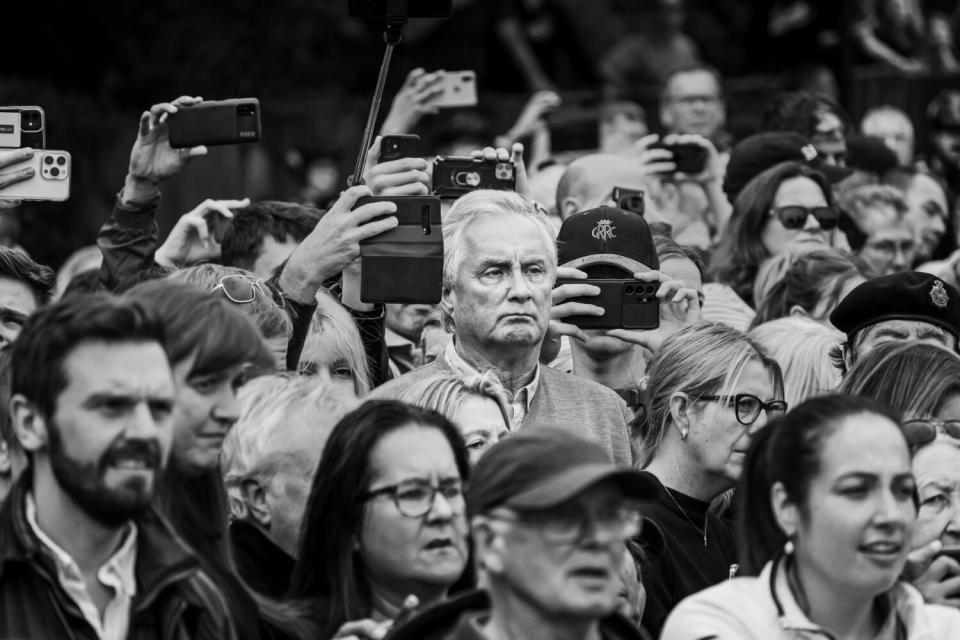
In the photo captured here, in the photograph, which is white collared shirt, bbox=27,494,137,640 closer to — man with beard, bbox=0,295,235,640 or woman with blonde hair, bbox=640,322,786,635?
man with beard, bbox=0,295,235,640

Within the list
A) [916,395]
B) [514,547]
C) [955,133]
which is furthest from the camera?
[955,133]

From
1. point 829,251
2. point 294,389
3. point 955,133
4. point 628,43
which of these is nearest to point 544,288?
point 294,389

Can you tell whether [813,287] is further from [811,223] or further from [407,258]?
[407,258]

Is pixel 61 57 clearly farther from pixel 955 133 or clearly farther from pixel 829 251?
pixel 829 251

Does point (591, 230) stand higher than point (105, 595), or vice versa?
point (591, 230)

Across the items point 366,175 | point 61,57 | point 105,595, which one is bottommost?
point 105,595

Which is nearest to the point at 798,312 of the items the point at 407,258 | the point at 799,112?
the point at 407,258

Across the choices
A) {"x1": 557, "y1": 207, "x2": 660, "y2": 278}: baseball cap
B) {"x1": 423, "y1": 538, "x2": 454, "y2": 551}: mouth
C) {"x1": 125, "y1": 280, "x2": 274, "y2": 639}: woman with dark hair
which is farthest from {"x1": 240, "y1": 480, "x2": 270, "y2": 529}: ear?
{"x1": 557, "y1": 207, "x2": 660, "y2": 278}: baseball cap

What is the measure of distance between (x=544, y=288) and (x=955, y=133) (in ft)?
20.9

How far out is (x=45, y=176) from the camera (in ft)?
20.6

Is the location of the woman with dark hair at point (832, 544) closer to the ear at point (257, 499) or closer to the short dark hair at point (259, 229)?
the ear at point (257, 499)

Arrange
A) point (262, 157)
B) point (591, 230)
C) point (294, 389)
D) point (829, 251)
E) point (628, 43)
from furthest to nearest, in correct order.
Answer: point (628, 43) → point (262, 157) → point (829, 251) → point (591, 230) → point (294, 389)

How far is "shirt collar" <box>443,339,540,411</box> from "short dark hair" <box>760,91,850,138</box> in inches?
156

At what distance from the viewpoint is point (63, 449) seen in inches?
166
